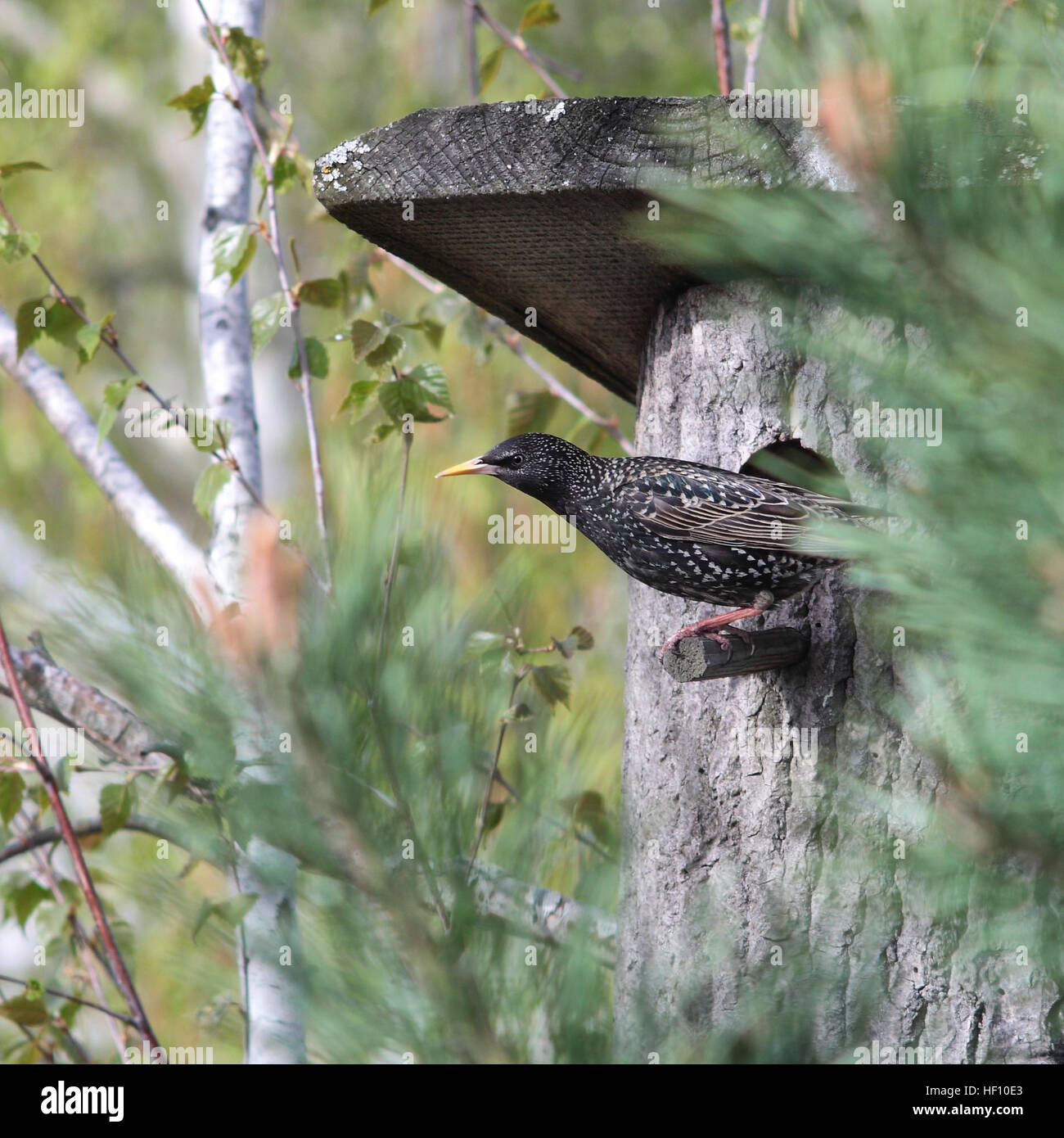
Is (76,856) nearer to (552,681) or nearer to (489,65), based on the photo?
(552,681)

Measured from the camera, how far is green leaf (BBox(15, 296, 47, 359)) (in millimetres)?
2627

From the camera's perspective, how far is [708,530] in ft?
6.56

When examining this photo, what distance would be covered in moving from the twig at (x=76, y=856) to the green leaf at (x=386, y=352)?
964 millimetres

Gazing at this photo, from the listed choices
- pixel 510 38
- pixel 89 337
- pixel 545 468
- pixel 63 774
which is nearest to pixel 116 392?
pixel 89 337

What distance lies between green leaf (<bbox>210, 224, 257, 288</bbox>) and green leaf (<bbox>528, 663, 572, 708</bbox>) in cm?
106

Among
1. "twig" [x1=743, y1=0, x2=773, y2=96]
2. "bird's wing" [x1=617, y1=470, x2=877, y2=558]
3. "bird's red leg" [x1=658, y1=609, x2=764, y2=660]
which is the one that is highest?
"twig" [x1=743, y1=0, x2=773, y2=96]

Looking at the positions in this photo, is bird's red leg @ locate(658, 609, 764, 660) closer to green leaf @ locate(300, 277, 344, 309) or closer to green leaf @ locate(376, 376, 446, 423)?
green leaf @ locate(376, 376, 446, 423)

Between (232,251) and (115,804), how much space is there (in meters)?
1.18

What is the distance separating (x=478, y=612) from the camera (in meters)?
0.93

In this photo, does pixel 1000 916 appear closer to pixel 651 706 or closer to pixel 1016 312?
pixel 1016 312

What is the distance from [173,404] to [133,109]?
23.3ft

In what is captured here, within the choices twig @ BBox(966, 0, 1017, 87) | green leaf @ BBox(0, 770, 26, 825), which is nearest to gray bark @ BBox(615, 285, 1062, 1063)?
twig @ BBox(966, 0, 1017, 87)
